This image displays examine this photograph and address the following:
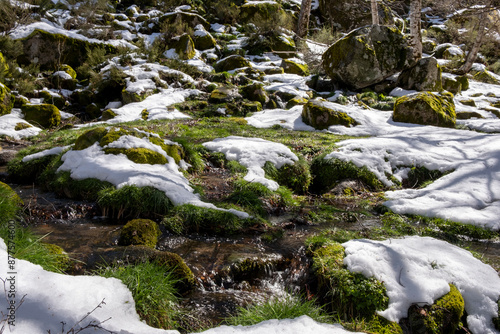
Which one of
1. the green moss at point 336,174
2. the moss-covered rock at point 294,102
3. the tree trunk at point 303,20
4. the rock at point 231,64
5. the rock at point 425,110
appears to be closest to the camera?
the green moss at point 336,174

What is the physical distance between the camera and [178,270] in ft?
9.07

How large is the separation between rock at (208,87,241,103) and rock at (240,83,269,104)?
0.47 m

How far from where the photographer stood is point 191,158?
20.4 ft

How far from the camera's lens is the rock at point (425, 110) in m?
9.00

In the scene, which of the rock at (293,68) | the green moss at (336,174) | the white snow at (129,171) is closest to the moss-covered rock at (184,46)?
the rock at (293,68)

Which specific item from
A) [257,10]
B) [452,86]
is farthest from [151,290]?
[257,10]

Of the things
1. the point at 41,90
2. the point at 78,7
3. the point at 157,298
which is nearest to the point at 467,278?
the point at 157,298

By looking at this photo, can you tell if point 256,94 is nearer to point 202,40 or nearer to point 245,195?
point 202,40

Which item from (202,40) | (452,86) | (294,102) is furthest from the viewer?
(202,40)

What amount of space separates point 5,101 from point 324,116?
11.3 metres

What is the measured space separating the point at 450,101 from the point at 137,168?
1095cm

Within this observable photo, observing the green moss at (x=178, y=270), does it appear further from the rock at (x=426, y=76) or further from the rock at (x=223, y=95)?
the rock at (x=426, y=76)

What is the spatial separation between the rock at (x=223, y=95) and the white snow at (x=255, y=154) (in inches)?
212

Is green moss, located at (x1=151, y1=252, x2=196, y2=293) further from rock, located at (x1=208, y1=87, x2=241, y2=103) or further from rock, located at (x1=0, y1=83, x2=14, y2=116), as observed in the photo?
rock, located at (x1=0, y1=83, x2=14, y2=116)
